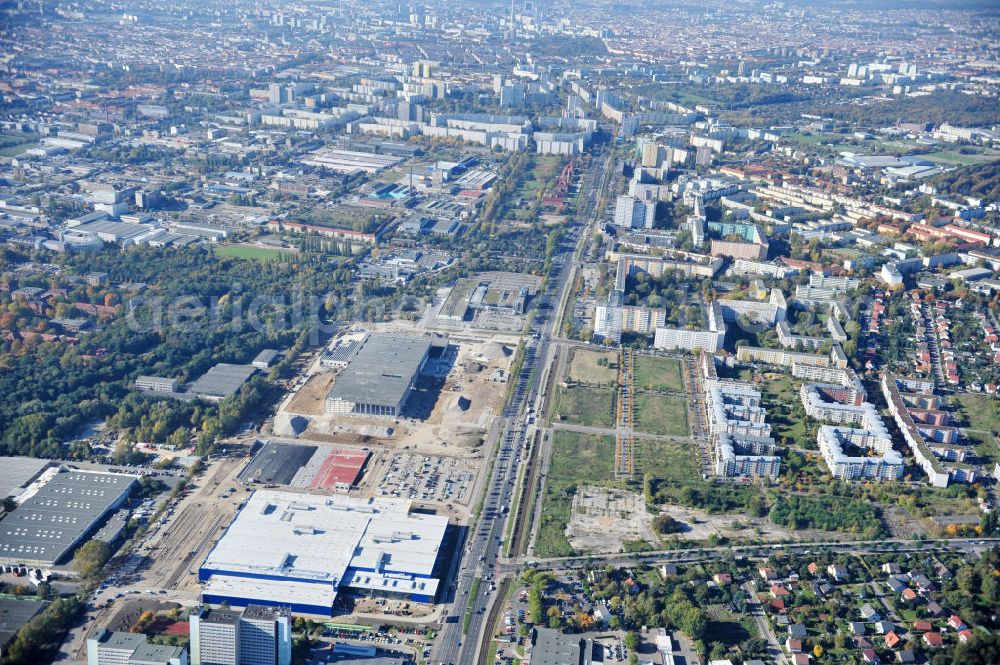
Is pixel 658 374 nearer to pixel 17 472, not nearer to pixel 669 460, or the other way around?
pixel 669 460

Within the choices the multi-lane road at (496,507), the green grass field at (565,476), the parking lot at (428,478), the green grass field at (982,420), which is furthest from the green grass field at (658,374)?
the green grass field at (982,420)

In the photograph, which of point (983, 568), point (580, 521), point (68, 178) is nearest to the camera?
point (983, 568)

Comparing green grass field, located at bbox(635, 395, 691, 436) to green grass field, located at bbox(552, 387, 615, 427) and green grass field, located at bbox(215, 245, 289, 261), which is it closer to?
green grass field, located at bbox(552, 387, 615, 427)

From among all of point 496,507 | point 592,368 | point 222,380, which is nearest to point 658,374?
point 592,368

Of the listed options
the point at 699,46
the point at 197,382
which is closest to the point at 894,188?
the point at 197,382

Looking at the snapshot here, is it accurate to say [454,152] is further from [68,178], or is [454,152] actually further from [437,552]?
[437,552]

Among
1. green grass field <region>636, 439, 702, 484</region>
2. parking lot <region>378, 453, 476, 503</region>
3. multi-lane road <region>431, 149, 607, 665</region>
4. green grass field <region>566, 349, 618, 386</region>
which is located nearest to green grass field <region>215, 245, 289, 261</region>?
multi-lane road <region>431, 149, 607, 665</region>
